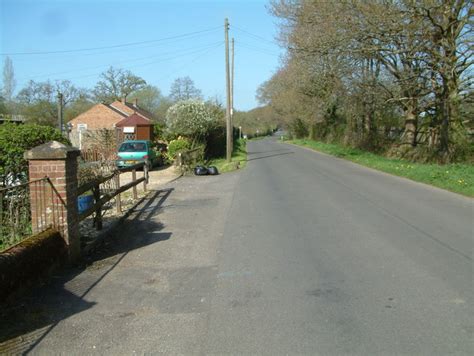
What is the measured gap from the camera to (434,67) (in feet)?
64.7

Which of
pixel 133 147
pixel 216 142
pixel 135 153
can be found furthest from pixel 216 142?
pixel 135 153

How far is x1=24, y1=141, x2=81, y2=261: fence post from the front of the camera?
6027 mm

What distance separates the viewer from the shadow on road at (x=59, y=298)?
4043 millimetres

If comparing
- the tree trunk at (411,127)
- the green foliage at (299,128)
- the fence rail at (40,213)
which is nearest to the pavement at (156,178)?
the fence rail at (40,213)

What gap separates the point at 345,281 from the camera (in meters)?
5.44

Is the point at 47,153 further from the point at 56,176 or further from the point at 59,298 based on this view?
the point at 59,298

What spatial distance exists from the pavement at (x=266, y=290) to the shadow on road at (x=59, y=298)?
2 cm

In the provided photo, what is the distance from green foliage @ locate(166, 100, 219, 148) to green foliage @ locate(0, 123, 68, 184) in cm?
2044

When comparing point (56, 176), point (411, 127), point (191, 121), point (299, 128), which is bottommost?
point (56, 176)

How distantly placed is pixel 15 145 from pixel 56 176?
304cm

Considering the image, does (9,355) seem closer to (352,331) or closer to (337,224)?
(352,331)

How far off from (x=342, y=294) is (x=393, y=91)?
870 inches

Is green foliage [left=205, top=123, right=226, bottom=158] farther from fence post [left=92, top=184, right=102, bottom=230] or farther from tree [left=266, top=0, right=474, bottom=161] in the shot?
fence post [left=92, top=184, right=102, bottom=230]

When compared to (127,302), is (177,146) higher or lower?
higher
